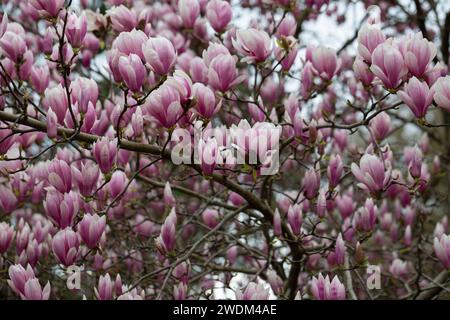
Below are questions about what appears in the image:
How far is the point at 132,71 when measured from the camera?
1.77 meters

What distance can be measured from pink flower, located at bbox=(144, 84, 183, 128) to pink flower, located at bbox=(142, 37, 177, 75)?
0.09m

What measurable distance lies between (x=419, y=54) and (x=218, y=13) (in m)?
1.03

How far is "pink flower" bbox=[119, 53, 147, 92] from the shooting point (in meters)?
1.77

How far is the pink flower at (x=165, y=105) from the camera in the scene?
174cm

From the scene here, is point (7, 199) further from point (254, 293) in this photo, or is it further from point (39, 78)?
point (254, 293)

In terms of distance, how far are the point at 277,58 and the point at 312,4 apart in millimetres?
856

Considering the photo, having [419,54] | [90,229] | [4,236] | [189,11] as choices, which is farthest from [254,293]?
[189,11]

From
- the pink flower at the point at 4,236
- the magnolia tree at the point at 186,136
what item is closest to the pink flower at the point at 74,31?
the magnolia tree at the point at 186,136

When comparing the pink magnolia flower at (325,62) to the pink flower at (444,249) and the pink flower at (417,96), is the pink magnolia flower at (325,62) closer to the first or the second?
the pink flower at (417,96)

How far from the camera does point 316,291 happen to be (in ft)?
6.44

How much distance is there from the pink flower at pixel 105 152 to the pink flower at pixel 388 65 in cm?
88

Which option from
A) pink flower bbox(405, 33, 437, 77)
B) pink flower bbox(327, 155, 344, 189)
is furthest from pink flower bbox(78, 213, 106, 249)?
pink flower bbox(405, 33, 437, 77)

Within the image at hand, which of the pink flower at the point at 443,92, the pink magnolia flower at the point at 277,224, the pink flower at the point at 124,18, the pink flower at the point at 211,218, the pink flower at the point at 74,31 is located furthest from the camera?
the pink flower at the point at 211,218

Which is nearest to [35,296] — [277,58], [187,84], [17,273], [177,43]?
[17,273]
